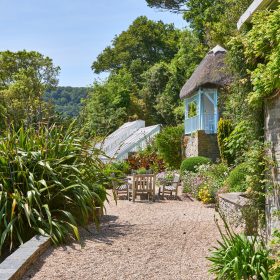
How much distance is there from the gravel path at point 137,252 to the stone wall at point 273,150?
112cm

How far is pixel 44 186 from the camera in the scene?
733cm

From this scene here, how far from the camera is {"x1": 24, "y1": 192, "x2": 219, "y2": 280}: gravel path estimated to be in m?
5.21

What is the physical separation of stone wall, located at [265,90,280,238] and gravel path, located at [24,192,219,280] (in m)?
1.12

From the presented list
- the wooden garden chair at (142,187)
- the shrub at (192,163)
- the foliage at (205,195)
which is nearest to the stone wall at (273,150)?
the foliage at (205,195)

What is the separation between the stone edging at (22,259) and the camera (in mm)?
4663

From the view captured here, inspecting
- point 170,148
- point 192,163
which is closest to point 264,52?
point 192,163

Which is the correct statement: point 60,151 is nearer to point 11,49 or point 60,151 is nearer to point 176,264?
point 176,264

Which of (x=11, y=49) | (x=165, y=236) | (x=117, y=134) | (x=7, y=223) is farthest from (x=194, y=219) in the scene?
(x=11, y=49)

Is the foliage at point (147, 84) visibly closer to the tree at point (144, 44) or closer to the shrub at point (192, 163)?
the tree at point (144, 44)

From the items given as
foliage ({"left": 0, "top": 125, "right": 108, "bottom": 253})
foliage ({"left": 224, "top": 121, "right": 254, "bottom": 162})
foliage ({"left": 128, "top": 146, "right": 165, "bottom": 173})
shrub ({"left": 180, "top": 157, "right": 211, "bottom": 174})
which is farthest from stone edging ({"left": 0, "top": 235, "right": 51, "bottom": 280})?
foliage ({"left": 128, "top": 146, "right": 165, "bottom": 173})

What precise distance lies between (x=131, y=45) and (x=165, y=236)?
41.3m

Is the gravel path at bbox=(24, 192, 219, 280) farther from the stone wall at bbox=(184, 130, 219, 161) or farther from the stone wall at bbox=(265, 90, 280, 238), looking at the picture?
the stone wall at bbox=(184, 130, 219, 161)

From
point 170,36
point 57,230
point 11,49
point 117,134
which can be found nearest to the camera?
point 57,230

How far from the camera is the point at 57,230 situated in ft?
21.5
